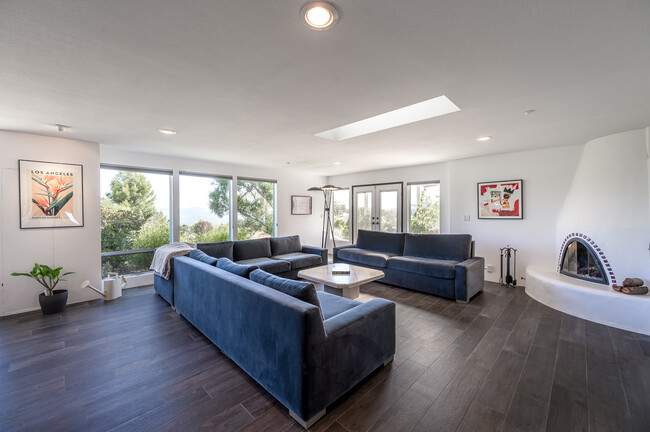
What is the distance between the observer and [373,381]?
204 cm

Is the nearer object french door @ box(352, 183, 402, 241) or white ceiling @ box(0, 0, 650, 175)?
white ceiling @ box(0, 0, 650, 175)

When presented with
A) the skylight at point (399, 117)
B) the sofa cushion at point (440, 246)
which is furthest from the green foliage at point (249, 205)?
the sofa cushion at point (440, 246)

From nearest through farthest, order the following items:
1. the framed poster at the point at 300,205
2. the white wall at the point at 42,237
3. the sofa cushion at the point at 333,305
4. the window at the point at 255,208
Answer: the sofa cushion at the point at 333,305 → the white wall at the point at 42,237 → the window at the point at 255,208 → the framed poster at the point at 300,205

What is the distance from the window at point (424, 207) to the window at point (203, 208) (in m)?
4.27

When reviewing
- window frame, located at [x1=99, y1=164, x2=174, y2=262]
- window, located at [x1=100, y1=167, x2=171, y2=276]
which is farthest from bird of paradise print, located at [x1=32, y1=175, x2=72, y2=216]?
window, located at [x1=100, y1=167, x2=171, y2=276]

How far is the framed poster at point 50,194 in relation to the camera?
337 cm

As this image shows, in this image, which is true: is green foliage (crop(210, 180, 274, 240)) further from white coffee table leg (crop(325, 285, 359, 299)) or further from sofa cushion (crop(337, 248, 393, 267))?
white coffee table leg (crop(325, 285, 359, 299))

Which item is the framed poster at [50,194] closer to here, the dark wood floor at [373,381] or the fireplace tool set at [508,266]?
the dark wood floor at [373,381]

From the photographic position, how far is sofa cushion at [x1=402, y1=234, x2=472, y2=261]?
4.38m

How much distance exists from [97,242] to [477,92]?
527 centimetres

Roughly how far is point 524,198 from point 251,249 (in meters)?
5.02

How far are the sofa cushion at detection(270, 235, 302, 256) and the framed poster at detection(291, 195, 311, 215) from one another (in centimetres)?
145

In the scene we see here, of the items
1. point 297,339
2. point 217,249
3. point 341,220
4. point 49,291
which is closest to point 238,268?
point 297,339

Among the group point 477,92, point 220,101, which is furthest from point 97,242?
point 477,92
